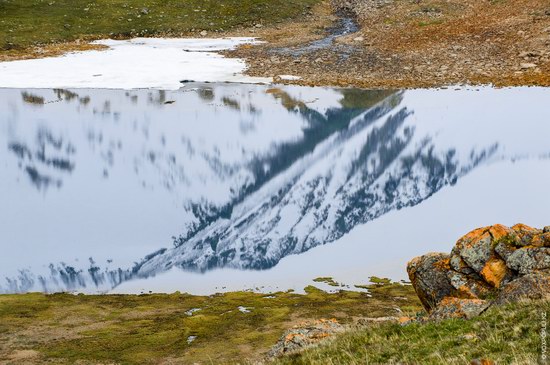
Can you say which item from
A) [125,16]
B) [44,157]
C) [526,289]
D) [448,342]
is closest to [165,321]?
[526,289]

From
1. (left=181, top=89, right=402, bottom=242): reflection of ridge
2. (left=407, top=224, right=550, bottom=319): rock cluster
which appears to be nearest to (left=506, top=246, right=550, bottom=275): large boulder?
(left=407, top=224, right=550, bottom=319): rock cluster

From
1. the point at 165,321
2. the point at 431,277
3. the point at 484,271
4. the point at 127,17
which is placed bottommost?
the point at 165,321

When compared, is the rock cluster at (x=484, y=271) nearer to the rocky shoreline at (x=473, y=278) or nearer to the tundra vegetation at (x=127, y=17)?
the rocky shoreline at (x=473, y=278)

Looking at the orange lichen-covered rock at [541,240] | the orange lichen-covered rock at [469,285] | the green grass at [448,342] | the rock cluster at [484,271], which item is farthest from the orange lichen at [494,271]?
the green grass at [448,342]

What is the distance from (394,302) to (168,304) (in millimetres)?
11249

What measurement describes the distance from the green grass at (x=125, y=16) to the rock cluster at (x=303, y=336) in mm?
73014

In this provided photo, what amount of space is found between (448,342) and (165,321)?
61.3ft

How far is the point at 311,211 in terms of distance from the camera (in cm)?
4278

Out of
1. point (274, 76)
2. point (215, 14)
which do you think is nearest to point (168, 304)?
point (274, 76)

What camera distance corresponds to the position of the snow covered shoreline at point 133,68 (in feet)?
223

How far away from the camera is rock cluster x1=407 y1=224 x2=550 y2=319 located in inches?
681

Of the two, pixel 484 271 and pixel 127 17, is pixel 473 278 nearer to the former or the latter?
pixel 484 271

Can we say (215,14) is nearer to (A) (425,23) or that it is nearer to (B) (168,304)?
(A) (425,23)

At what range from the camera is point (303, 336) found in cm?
1975
